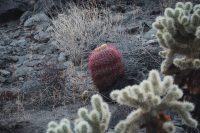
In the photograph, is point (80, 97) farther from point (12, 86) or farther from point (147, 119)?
point (147, 119)

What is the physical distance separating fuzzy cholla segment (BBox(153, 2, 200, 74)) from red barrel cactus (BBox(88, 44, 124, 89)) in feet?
4.86

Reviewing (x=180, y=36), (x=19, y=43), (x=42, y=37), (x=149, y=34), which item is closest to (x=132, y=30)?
(x=149, y=34)

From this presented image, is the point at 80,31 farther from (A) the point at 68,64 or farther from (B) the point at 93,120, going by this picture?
(B) the point at 93,120

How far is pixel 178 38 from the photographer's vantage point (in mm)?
4574

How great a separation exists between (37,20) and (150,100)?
25.4 feet

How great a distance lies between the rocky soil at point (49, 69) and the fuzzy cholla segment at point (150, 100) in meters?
1.44

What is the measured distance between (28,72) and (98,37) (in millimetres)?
1464

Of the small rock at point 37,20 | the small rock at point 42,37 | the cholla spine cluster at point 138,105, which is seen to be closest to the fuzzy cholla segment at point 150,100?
the cholla spine cluster at point 138,105

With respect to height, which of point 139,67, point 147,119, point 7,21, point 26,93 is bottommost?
point 7,21

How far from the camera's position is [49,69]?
24.0ft

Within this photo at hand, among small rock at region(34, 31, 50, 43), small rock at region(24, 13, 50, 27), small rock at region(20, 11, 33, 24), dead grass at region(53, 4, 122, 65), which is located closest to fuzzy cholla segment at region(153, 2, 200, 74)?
dead grass at region(53, 4, 122, 65)

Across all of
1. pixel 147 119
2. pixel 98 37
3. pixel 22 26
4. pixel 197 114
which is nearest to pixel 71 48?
pixel 98 37

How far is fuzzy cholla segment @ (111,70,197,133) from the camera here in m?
3.47

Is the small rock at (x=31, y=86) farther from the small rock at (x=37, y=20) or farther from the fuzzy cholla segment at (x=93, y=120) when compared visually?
the fuzzy cholla segment at (x=93, y=120)
